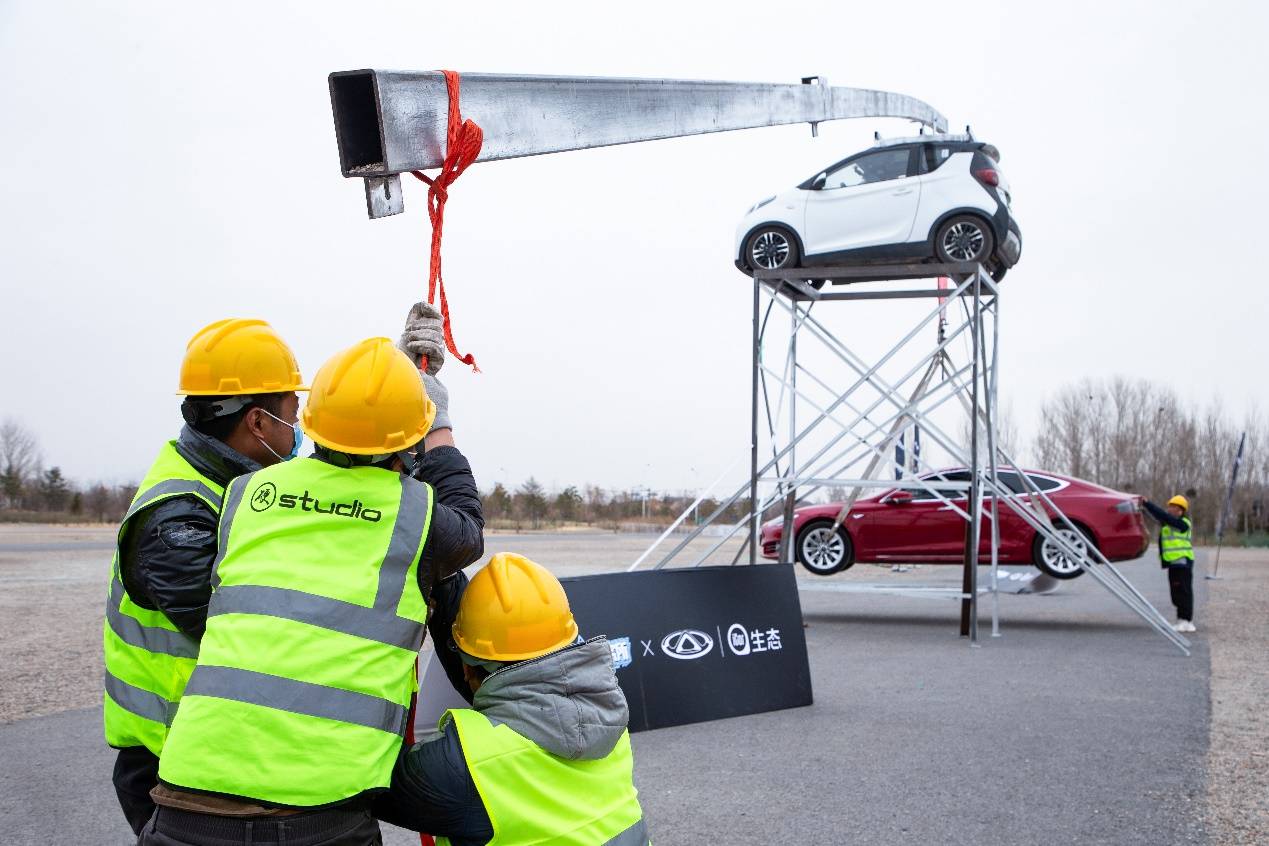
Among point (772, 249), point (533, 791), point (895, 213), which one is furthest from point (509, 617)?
point (772, 249)

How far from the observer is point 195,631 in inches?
102

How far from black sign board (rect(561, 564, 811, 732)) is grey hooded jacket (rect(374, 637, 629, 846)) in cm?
498

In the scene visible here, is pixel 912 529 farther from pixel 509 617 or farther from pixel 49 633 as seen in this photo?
pixel 509 617

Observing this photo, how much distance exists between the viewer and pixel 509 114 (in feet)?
11.5

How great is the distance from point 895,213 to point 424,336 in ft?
32.7

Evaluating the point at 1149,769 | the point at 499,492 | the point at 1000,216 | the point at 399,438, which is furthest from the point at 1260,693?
the point at 499,492

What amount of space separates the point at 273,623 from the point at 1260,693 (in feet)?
30.5

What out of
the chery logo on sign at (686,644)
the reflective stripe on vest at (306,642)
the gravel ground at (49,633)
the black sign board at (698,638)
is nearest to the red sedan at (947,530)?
the black sign board at (698,638)

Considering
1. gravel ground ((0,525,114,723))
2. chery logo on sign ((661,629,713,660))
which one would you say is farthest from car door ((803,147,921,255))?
gravel ground ((0,525,114,723))

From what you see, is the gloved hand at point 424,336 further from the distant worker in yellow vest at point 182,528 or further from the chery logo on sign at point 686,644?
the chery logo on sign at point 686,644

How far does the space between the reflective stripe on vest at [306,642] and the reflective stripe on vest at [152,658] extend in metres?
0.26

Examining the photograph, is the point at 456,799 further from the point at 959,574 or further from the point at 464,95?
the point at 959,574

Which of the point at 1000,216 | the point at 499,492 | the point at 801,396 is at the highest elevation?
the point at 1000,216

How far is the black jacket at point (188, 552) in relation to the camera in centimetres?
252
